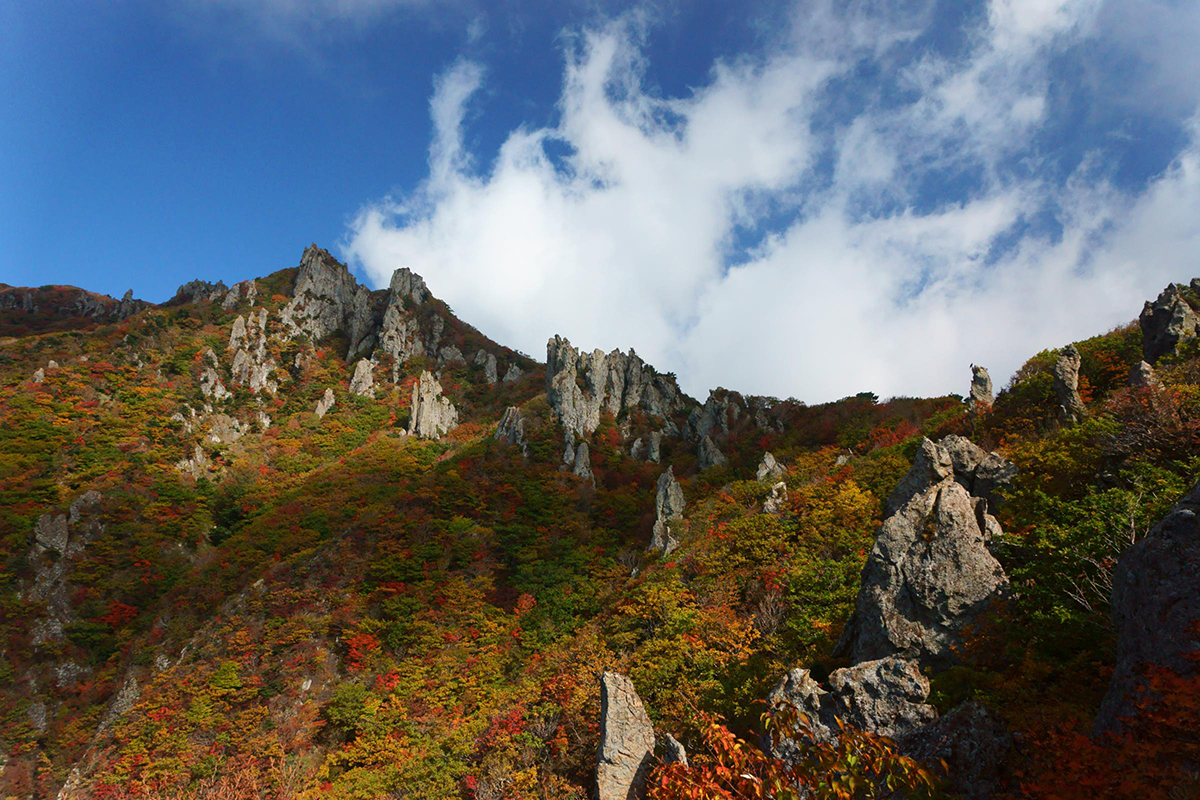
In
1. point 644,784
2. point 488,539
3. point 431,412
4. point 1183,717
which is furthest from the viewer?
point 431,412

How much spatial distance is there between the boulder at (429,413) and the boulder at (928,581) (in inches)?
2443

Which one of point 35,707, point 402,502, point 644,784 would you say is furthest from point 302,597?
point 644,784

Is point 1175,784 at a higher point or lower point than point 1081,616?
lower

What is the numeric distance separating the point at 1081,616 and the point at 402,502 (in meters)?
47.8

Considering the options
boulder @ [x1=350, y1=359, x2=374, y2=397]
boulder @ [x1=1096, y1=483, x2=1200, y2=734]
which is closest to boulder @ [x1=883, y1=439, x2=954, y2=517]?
boulder @ [x1=1096, y1=483, x2=1200, y2=734]

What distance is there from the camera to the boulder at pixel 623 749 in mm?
13008

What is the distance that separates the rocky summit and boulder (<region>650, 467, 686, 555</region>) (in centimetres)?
33

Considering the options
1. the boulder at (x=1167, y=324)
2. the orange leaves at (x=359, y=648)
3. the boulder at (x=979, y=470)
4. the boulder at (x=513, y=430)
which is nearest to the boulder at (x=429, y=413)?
the boulder at (x=513, y=430)

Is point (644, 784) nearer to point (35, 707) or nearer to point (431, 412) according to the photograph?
point (35, 707)

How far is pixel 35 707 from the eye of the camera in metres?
32.2

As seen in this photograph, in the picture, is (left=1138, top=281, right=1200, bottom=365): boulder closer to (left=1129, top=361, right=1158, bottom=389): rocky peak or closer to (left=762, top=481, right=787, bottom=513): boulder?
(left=1129, top=361, right=1158, bottom=389): rocky peak

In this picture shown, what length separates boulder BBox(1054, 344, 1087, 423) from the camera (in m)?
18.6

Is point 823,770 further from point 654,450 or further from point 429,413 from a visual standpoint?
point 429,413

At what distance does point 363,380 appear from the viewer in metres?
75.3
